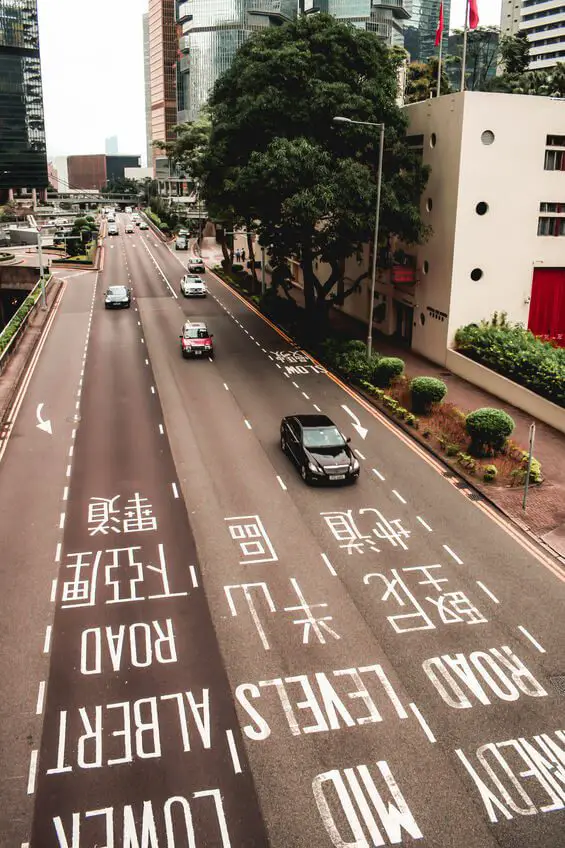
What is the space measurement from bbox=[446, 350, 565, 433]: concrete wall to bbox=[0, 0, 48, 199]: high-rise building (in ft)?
520

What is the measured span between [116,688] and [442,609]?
7241 millimetres

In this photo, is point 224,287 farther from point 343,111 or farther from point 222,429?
point 222,429

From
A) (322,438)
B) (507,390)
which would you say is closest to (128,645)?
(322,438)

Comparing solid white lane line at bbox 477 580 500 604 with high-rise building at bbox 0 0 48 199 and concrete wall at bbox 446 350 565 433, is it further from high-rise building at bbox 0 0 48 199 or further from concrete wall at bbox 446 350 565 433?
high-rise building at bbox 0 0 48 199

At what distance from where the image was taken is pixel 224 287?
66312 millimetres

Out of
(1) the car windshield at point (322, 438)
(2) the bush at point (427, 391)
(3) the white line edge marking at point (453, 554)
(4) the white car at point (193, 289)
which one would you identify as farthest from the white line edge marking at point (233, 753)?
(4) the white car at point (193, 289)

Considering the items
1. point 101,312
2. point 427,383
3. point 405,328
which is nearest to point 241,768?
point 427,383

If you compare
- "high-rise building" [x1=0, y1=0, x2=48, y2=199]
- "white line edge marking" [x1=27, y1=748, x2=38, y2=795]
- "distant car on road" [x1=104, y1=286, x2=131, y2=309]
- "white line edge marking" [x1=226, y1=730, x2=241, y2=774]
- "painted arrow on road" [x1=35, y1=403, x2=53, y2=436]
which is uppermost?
"high-rise building" [x1=0, y1=0, x2=48, y2=199]

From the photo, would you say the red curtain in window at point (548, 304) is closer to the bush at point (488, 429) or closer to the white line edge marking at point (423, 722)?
the bush at point (488, 429)

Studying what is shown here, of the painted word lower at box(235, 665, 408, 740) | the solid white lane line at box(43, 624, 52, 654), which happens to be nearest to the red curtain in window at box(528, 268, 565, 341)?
the painted word lower at box(235, 665, 408, 740)

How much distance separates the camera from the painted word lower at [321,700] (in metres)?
12.7

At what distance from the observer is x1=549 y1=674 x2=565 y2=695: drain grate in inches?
542

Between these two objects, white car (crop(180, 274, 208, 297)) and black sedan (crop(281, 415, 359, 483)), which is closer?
black sedan (crop(281, 415, 359, 483))

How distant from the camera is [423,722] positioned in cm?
1282
